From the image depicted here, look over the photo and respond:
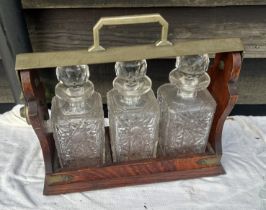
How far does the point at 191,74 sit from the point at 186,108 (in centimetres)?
6

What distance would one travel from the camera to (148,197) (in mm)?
599

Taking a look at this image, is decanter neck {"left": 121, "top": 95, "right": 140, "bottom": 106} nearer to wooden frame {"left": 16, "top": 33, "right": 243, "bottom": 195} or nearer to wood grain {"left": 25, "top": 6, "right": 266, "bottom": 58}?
wooden frame {"left": 16, "top": 33, "right": 243, "bottom": 195}

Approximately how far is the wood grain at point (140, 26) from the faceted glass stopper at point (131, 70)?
0.87 feet

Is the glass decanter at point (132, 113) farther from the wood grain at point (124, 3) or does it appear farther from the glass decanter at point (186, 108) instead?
the wood grain at point (124, 3)

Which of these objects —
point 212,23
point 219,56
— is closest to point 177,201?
point 219,56

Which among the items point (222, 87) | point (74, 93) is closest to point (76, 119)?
point (74, 93)

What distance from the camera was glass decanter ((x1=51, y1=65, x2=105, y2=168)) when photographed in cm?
54

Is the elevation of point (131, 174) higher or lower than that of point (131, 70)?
lower

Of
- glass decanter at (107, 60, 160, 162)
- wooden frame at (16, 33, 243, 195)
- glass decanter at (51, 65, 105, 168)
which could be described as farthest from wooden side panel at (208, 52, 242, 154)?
glass decanter at (51, 65, 105, 168)

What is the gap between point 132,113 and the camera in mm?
558

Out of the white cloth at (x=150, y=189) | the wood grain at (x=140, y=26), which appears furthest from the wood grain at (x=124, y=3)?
the white cloth at (x=150, y=189)

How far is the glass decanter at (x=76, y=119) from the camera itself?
0.54 m

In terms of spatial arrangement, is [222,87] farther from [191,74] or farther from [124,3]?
[124,3]

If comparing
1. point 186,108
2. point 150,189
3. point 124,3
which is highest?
point 124,3
